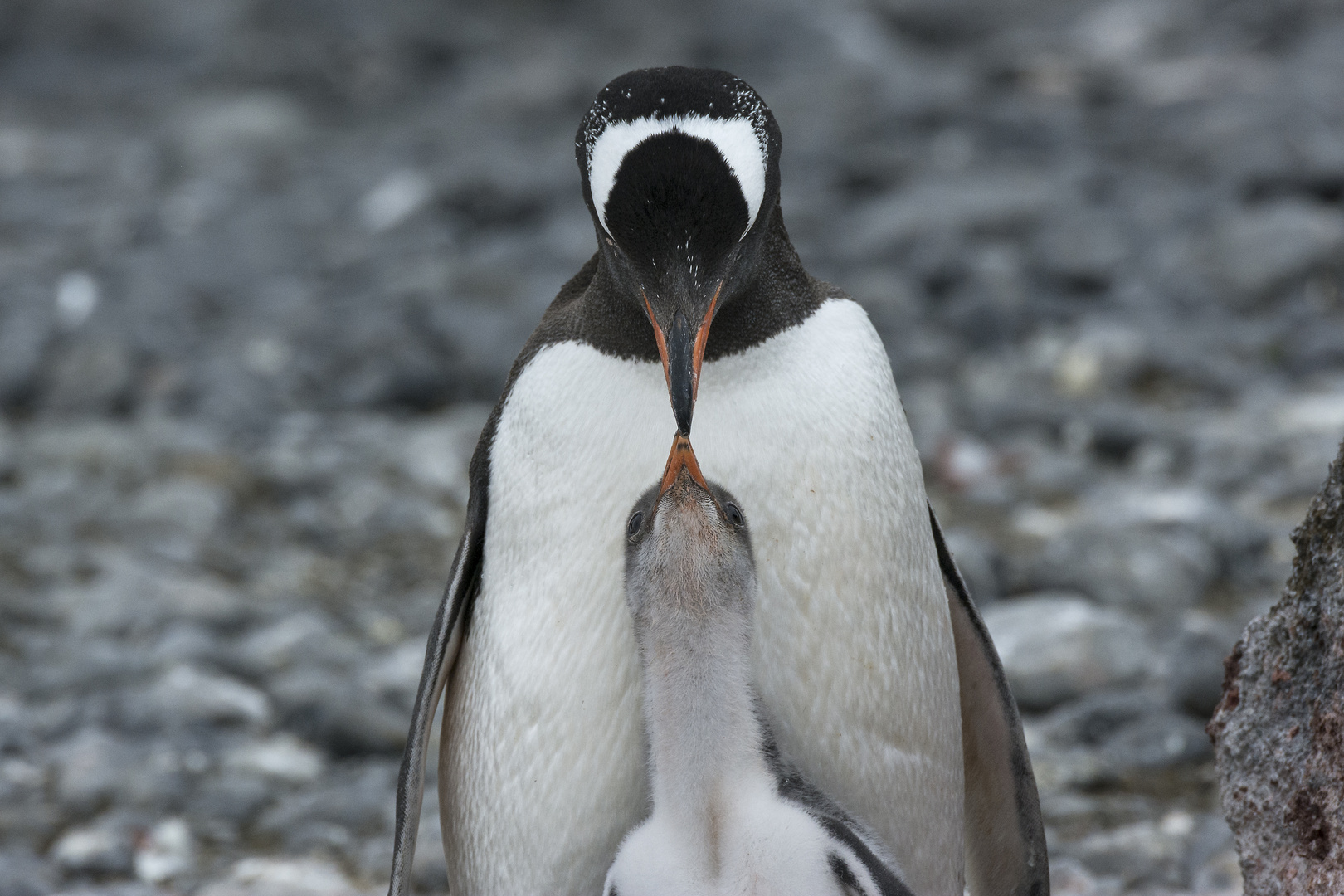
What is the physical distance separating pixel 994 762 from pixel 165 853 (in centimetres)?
166

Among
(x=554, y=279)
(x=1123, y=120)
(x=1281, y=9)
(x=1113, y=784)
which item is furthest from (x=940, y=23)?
(x=1113, y=784)

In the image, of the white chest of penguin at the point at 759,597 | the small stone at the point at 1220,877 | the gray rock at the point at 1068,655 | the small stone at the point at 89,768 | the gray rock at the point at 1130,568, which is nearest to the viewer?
the white chest of penguin at the point at 759,597

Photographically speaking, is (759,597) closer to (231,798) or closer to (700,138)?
(700,138)

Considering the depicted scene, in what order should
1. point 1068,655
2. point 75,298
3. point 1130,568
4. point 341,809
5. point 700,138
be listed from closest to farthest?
point 700,138 < point 341,809 < point 1068,655 < point 1130,568 < point 75,298

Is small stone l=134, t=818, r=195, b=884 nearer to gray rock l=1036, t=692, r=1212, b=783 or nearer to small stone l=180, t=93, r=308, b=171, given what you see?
gray rock l=1036, t=692, r=1212, b=783

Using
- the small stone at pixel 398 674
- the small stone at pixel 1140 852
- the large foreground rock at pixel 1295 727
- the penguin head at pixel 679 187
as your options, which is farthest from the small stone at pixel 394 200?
the large foreground rock at pixel 1295 727

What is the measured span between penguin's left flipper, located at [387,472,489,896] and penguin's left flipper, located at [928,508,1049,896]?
0.71m

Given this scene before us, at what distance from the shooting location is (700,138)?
198 centimetres

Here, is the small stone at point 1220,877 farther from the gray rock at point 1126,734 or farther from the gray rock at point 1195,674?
the gray rock at point 1195,674

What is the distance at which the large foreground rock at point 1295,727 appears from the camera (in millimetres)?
1935

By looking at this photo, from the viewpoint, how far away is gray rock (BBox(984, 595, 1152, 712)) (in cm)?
360

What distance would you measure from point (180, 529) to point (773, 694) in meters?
3.24

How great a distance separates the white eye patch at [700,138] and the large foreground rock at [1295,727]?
30.7 inches

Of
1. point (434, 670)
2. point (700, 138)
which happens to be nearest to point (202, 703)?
point (434, 670)
